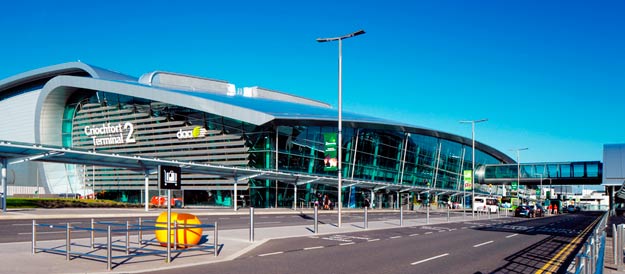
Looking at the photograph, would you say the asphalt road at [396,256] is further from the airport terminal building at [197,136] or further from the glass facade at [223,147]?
the glass facade at [223,147]

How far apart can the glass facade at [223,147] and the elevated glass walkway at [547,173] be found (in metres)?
34.7

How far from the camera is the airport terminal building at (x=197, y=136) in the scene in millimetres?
58094

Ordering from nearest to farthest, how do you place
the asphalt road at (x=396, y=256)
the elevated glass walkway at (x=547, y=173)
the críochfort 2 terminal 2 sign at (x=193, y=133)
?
the asphalt road at (x=396, y=256)
the críochfort 2 terminal 2 sign at (x=193, y=133)
the elevated glass walkway at (x=547, y=173)

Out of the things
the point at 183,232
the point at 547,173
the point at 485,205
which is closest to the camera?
the point at 183,232

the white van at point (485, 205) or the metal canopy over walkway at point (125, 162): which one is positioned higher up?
the metal canopy over walkway at point (125, 162)

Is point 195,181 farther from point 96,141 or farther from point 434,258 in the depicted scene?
point 434,258

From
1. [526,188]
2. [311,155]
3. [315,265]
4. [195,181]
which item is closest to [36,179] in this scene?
[195,181]

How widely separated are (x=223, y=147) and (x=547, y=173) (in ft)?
218

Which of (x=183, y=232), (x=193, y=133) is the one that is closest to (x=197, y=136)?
(x=193, y=133)

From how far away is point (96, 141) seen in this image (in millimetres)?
69000

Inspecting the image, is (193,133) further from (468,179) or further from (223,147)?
(468,179)

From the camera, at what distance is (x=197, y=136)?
60875mm

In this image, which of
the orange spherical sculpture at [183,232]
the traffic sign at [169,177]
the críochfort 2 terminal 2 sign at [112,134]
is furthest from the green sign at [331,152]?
the críochfort 2 terminal 2 sign at [112,134]

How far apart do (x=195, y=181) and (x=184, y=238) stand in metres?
45.2
